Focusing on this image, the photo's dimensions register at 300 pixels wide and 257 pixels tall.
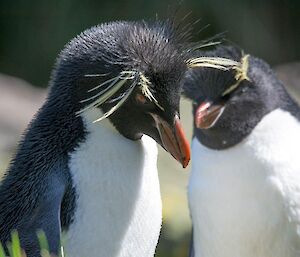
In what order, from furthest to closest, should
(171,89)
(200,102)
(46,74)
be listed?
(46,74), (200,102), (171,89)

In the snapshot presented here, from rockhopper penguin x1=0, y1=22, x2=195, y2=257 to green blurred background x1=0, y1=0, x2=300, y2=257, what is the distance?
4.69 meters

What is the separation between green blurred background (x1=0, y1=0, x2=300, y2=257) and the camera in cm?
847

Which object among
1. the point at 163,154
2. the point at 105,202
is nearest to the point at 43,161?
the point at 105,202

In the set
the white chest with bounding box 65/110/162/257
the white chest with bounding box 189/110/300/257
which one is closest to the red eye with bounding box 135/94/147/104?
the white chest with bounding box 65/110/162/257

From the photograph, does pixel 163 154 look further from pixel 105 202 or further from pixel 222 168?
pixel 105 202

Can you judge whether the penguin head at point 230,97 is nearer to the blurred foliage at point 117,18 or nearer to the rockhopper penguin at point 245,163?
the rockhopper penguin at point 245,163

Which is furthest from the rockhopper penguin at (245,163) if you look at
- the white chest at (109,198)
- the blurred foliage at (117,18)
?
the blurred foliage at (117,18)

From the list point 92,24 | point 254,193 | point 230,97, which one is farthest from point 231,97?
point 92,24

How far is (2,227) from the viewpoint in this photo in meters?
3.09

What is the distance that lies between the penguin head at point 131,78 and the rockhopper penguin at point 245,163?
3.34 feet

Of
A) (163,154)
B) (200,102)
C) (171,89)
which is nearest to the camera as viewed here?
(171,89)

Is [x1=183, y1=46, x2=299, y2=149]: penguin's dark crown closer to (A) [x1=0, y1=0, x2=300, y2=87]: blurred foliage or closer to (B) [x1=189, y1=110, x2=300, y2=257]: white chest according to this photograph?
(B) [x1=189, y1=110, x2=300, y2=257]: white chest

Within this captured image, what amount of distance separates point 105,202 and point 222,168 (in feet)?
3.91

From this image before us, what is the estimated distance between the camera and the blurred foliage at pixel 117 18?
28.0 feet
